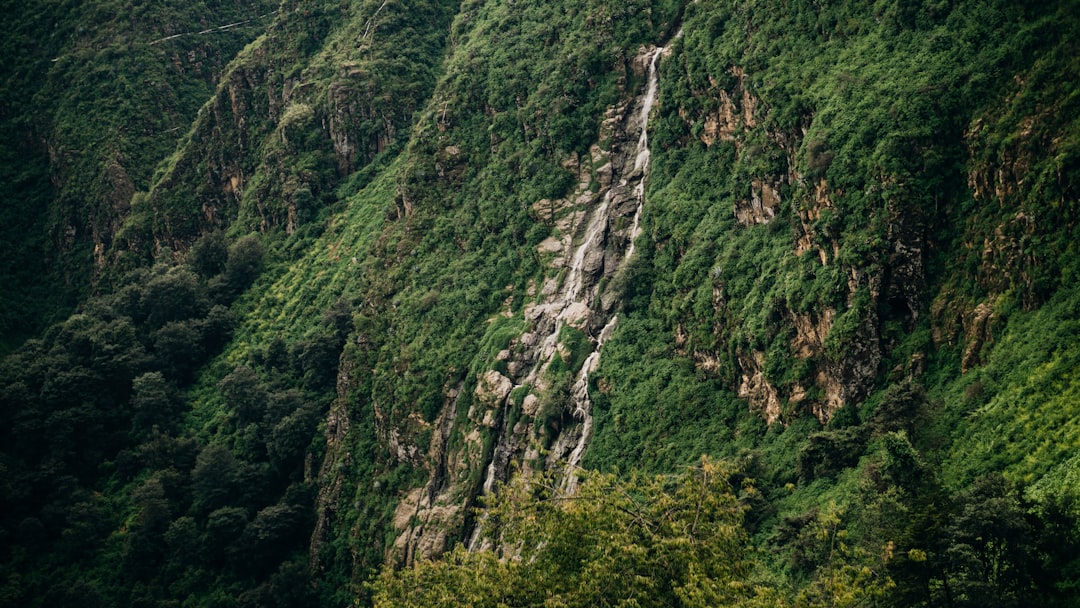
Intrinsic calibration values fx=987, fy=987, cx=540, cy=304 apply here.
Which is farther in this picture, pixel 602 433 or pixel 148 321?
pixel 148 321

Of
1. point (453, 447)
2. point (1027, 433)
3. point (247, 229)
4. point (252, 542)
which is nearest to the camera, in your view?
point (1027, 433)

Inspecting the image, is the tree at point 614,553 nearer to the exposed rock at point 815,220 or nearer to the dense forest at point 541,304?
the dense forest at point 541,304

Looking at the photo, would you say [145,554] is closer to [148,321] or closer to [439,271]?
[148,321]

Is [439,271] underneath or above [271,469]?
above

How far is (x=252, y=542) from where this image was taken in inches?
2667

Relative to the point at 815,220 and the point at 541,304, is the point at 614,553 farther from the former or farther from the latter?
the point at 541,304

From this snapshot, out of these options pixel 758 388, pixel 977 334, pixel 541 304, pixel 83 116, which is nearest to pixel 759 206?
pixel 758 388

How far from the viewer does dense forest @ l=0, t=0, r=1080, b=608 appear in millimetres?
32594

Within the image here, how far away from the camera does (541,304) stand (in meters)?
61.2

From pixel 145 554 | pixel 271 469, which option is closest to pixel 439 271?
pixel 271 469

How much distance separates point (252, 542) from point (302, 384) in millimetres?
13176

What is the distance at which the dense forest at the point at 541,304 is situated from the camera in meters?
32.6

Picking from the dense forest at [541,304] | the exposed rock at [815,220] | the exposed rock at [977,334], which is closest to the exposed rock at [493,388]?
the dense forest at [541,304]

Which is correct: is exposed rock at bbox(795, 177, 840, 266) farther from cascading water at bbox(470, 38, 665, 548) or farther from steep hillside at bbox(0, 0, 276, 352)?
steep hillside at bbox(0, 0, 276, 352)
